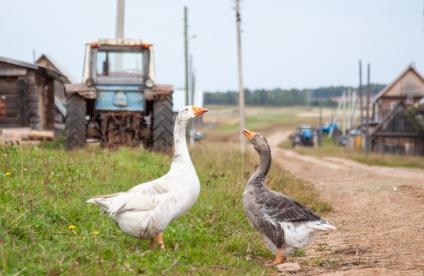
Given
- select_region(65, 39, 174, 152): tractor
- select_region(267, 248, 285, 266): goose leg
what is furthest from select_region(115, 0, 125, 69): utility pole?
select_region(267, 248, 285, 266): goose leg

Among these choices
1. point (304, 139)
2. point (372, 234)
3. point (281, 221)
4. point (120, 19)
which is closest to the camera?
point (281, 221)

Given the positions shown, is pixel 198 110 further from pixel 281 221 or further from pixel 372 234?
pixel 372 234

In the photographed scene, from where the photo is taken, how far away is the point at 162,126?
16.0m

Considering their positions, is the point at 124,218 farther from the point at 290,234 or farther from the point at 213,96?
the point at 213,96

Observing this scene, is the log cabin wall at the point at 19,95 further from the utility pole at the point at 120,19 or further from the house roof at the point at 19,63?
the utility pole at the point at 120,19

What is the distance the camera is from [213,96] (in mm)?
139000

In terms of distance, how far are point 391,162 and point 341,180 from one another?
11.5m

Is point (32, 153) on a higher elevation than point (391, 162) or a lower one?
higher

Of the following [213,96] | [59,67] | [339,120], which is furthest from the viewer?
[213,96]

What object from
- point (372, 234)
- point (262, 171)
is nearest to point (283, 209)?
point (262, 171)

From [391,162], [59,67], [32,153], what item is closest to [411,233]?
[32,153]

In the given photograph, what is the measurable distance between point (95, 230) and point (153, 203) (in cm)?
94

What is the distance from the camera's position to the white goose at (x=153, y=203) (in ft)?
20.5

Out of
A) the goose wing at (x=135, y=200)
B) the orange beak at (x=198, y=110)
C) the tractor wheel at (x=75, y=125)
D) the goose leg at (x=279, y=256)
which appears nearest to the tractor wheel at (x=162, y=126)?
the tractor wheel at (x=75, y=125)
